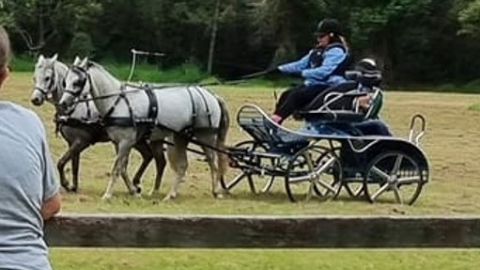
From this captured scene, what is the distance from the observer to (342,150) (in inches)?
499

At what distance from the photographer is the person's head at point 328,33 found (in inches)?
490

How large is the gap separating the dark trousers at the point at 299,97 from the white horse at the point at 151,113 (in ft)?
2.82

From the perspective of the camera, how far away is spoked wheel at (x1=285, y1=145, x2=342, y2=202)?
41.3 ft

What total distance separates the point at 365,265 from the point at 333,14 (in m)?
51.2

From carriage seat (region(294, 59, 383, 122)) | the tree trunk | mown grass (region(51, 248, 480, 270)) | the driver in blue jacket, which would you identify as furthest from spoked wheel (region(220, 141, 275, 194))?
the tree trunk

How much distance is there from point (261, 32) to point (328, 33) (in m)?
45.9

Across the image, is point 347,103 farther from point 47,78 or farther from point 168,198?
point 47,78

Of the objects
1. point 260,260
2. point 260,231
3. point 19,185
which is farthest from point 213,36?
point 19,185

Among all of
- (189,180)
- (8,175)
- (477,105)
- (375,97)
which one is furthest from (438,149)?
(8,175)

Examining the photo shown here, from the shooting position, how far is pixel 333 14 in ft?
191

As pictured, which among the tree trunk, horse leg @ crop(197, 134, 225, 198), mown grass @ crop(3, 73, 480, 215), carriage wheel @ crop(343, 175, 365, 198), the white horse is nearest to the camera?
mown grass @ crop(3, 73, 480, 215)

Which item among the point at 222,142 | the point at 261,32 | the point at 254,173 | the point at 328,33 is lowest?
the point at 261,32

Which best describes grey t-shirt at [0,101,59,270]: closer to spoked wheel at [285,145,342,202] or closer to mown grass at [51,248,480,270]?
mown grass at [51,248,480,270]

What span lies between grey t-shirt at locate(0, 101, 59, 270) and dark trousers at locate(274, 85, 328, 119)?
9.45 meters
